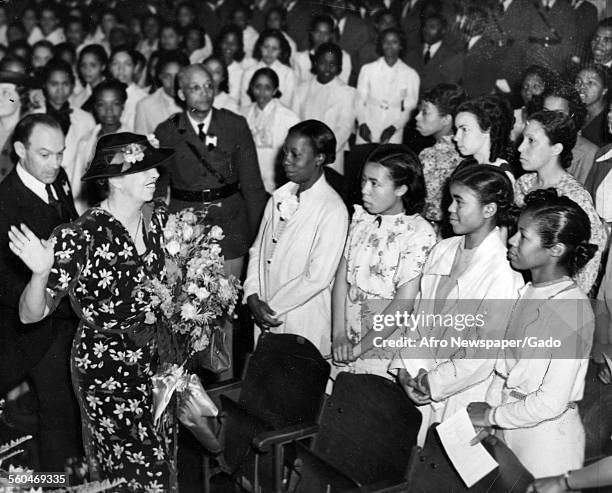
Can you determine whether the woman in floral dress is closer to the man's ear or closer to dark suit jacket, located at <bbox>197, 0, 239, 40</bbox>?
the man's ear

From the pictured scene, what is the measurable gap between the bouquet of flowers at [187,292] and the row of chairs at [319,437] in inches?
14.8

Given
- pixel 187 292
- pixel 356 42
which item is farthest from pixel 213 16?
pixel 187 292

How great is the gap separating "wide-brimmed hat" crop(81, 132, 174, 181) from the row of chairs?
0.92 m

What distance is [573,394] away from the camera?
9.12ft

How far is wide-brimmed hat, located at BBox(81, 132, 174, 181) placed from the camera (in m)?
3.10

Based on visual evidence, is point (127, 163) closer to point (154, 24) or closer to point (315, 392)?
point (315, 392)

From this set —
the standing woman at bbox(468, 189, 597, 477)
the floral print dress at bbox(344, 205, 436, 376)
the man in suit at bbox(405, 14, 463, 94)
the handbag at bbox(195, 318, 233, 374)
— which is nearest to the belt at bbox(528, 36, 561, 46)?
the man in suit at bbox(405, 14, 463, 94)

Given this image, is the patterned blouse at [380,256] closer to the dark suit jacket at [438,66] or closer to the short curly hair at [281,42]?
the dark suit jacket at [438,66]

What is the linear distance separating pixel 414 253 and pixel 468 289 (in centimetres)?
38

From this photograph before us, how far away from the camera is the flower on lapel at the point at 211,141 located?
180 inches

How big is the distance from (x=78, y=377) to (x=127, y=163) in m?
0.87

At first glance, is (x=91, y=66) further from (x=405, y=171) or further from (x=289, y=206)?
(x=405, y=171)

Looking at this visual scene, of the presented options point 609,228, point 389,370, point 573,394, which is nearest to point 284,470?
point 389,370

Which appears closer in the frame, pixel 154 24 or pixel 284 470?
pixel 284 470
